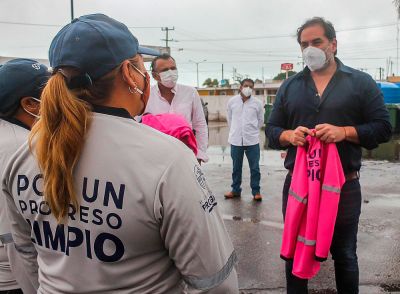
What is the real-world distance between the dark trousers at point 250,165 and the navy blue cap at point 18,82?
4.82 m

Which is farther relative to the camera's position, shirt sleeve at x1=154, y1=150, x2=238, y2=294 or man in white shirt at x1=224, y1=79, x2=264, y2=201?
man in white shirt at x1=224, y1=79, x2=264, y2=201

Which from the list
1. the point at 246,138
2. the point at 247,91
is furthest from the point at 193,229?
the point at 247,91

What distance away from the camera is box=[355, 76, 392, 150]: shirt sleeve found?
8.67 ft

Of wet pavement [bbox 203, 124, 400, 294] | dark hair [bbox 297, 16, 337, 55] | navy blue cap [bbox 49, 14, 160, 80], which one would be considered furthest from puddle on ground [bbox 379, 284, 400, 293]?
navy blue cap [bbox 49, 14, 160, 80]

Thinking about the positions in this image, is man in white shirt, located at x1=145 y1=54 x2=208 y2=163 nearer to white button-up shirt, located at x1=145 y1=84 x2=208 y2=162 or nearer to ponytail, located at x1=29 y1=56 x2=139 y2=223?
white button-up shirt, located at x1=145 y1=84 x2=208 y2=162

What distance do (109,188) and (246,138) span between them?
18.1 ft

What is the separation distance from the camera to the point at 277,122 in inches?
120

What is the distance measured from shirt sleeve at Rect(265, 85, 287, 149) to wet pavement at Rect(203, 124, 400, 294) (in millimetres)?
1355

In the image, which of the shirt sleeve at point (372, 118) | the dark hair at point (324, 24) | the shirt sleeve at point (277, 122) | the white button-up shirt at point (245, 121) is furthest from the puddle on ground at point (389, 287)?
the white button-up shirt at point (245, 121)

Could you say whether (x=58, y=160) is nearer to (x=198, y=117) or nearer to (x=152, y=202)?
(x=152, y=202)

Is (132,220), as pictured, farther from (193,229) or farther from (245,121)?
(245,121)

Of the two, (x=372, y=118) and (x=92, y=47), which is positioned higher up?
(x=92, y=47)

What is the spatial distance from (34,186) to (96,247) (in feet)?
0.92

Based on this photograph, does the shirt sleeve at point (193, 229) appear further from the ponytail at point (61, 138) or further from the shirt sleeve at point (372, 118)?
the shirt sleeve at point (372, 118)
